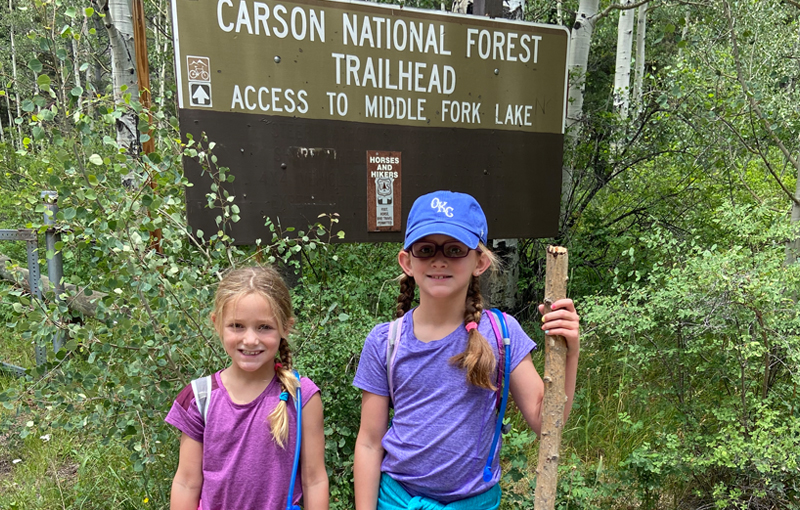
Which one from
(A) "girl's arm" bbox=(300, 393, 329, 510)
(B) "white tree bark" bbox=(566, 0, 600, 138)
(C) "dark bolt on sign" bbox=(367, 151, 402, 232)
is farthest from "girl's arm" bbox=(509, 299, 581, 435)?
(B) "white tree bark" bbox=(566, 0, 600, 138)

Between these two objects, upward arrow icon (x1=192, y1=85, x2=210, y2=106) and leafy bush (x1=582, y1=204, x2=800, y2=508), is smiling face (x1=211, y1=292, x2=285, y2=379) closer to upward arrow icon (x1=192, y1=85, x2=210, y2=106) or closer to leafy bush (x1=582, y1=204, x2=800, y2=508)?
upward arrow icon (x1=192, y1=85, x2=210, y2=106)

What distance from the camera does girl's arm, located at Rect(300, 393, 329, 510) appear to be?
1709 mm

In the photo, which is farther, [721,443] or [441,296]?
[721,443]

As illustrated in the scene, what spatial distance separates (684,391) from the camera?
8.71 feet

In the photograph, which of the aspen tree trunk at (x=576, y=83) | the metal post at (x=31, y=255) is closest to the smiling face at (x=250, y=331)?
the metal post at (x=31, y=255)

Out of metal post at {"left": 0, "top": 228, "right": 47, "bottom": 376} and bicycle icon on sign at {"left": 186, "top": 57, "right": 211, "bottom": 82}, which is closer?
bicycle icon on sign at {"left": 186, "top": 57, "right": 211, "bottom": 82}

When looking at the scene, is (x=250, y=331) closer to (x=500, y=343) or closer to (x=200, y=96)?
(x=500, y=343)

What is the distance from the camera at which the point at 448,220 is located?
1.58 m

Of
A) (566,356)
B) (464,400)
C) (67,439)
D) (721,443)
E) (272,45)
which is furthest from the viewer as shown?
(67,439)

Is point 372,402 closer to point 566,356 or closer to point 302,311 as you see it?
point 566,356

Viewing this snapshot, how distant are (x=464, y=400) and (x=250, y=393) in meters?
0.71

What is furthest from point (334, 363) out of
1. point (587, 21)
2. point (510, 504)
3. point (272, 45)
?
point (587, 21)

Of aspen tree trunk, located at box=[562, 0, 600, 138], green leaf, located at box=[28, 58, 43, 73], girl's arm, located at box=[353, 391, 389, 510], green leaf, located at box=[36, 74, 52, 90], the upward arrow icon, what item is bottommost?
girl's arm, located at box=[353, 391, 389, 510]

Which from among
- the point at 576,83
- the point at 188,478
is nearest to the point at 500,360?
the point at 188,478
